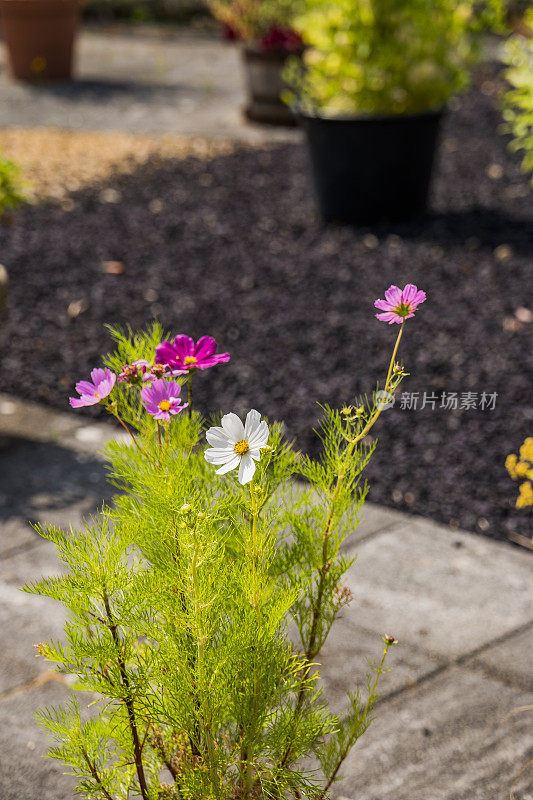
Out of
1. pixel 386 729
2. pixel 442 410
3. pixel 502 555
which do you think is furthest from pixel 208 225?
pixel 386 729

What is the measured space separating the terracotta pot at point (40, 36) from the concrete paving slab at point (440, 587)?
910 centimetres

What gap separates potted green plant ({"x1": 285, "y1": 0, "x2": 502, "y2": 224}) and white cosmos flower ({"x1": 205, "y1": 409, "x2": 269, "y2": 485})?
16.4 ft

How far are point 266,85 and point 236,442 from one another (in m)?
8.08

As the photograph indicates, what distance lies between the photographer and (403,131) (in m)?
6.07

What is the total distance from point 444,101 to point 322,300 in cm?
210

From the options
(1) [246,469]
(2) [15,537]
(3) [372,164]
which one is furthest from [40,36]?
(1) [246,469]

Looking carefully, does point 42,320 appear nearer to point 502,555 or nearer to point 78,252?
point 78,252

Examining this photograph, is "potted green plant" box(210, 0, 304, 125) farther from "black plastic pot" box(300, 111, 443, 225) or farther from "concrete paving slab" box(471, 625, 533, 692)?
"concrete paving slab" box(471, 625, 533, 692)

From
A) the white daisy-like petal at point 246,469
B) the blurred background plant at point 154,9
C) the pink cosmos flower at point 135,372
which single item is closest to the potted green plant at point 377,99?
the pink cosmos flower at point 135,372

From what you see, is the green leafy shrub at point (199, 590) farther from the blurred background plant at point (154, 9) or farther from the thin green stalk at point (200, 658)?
the blurred background plant at point (154, 9)

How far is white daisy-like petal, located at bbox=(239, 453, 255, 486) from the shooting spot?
1.30 m

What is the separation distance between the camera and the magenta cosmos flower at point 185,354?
1447 millimetres

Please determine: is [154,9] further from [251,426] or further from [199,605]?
[199,605]
